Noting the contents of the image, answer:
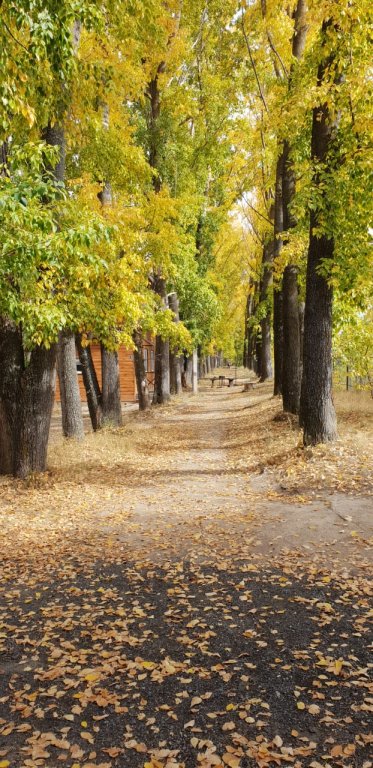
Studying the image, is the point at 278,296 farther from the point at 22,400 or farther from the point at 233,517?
the point at 233,517

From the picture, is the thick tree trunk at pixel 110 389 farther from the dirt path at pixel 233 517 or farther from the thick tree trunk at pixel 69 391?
the dirt path at pixel 233 517

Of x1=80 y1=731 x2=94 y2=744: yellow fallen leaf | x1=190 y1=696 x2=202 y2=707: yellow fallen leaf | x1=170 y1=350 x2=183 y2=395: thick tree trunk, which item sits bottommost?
x1=80 y1=731 x2=94 y2=744: yellow fallen leaf

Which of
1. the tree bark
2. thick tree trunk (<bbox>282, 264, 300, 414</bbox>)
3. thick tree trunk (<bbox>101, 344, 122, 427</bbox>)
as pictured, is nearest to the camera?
the tree bark

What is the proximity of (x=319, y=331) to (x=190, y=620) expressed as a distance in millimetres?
6597

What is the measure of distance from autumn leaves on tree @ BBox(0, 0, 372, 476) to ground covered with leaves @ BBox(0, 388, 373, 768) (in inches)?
88.8

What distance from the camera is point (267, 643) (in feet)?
13.9

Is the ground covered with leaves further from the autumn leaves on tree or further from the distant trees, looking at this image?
the autumn leaves on tree

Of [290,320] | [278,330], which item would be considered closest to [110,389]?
[290,320]

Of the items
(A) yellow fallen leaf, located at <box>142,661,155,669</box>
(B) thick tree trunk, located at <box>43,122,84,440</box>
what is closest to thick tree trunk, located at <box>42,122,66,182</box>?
(B) thick tree trunk, located at <box>43,122,84,440</box>

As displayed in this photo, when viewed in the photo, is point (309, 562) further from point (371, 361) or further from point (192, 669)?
point (371, 361)

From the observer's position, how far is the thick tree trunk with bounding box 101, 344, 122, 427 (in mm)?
15180

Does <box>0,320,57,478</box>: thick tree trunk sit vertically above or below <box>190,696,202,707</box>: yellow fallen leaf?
above

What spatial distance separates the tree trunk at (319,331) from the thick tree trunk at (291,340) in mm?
3964

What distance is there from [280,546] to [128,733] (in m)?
3.33
